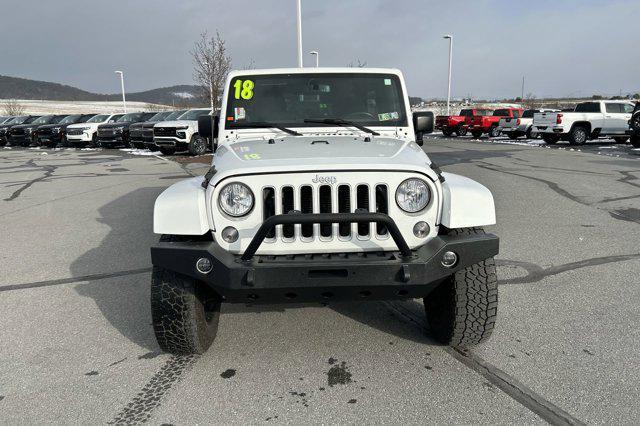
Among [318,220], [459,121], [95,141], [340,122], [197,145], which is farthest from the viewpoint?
[459,121]

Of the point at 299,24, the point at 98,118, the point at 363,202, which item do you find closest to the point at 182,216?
the point at 363,202

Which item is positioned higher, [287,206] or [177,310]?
[287,206]

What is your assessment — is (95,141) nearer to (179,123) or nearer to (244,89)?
(179,123)

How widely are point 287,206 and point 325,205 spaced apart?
0.72ft

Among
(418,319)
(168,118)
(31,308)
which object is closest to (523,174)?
(418,319)

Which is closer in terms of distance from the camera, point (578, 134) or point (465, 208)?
point (465, 208)

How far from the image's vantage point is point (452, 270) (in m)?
2.68

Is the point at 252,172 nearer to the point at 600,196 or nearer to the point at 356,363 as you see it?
the point at 356,363

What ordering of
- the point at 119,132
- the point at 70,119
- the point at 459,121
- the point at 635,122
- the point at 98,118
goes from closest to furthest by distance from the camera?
the point at 635,122 < the point at 119,132 < the point at 98,118 < the point at 70,119 < the point at 459,121

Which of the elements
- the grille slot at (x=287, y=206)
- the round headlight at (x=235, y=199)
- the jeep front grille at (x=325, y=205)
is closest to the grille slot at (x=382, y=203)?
the jeep front grille at (x=325, y=205)

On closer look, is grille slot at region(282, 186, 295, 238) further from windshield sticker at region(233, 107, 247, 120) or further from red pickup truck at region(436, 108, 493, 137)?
red pickup truck at region(436, 108, 493, 137)

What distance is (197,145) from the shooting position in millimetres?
17547

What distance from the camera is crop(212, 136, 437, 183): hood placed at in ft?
8.97

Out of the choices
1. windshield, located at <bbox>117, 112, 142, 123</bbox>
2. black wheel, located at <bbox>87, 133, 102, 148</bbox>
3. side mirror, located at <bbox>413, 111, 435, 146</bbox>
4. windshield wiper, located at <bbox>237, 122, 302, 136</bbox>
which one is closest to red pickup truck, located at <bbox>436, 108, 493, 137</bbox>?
windshield, located at <bbox>117, 112, 142, 123</bbox>
